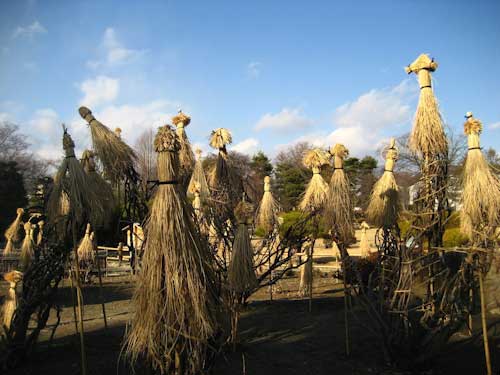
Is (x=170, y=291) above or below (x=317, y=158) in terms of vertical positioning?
below

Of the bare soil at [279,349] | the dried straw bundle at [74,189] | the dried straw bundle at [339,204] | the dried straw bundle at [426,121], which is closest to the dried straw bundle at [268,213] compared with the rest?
the bare soil at [279,349]

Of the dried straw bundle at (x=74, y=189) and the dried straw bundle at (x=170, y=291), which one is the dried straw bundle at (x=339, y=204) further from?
the dried straw bundle at (x=74, y=189)

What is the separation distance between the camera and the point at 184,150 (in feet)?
21.3

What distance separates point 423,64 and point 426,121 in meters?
0.89

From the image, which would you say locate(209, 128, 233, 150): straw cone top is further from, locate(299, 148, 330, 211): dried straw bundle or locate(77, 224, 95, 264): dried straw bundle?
locate(77, 224, 95, 264): dried straw bundle

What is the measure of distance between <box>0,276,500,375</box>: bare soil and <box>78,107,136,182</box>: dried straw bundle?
7.66ft

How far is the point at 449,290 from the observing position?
513 cm

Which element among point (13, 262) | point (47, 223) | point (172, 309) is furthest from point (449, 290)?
point (13, 262)

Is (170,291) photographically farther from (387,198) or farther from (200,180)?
(387,198)

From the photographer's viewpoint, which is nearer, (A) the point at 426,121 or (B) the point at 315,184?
(A) the point at 426,121

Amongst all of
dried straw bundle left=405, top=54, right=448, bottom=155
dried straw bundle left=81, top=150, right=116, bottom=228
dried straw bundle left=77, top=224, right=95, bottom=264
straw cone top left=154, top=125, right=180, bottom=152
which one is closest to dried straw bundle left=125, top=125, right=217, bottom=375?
straw cone top left=154, top=125, right=180, bottom=152

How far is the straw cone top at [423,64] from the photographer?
5.73 meters

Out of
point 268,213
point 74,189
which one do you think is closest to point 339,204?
point 268,213

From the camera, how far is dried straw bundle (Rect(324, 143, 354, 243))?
654cm
